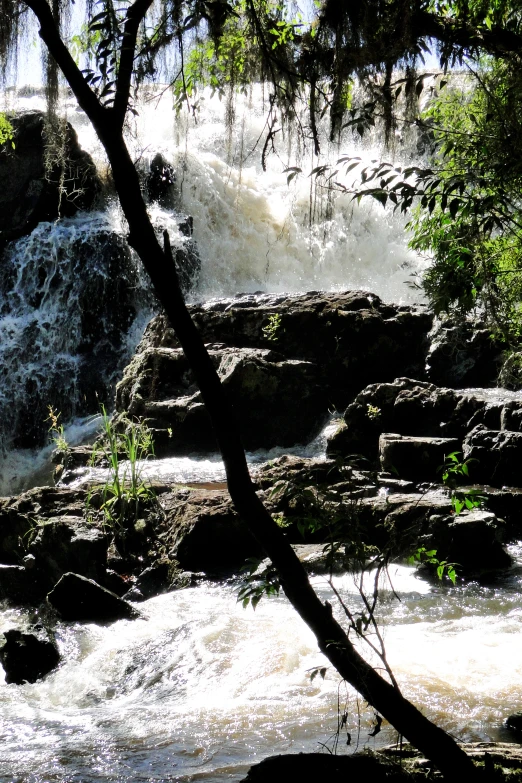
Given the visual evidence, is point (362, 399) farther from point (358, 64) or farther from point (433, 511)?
point (358, 64)

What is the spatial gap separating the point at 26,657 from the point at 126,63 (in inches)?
150

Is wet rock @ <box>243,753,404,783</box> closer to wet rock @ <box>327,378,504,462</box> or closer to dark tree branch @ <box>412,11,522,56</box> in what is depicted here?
dark tree branch @ <box>412,11,522,56</box>

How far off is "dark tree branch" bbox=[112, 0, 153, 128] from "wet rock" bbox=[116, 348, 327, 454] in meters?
7.59

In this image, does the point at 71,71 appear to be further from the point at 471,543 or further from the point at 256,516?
the point at 471,543

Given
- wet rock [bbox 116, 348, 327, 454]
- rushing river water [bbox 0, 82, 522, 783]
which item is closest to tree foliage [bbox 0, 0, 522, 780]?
rushing river water [bbox 0, 82, 522, 783]

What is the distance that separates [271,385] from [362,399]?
4.55 ft

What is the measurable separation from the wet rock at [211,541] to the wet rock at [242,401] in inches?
132

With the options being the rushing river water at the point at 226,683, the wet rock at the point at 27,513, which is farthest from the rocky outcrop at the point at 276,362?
the rushing river water at the point at 226,683

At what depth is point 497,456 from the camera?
827 centimetres

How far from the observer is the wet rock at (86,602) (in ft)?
19.4

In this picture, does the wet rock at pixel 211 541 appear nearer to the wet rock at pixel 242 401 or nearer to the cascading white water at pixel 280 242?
the wet rock at pixel 242 401

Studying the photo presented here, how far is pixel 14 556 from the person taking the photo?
7.18 meters

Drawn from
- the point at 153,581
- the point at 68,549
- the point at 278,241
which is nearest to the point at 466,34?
the point at 153,581

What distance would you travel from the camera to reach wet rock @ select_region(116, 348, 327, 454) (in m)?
10.3
